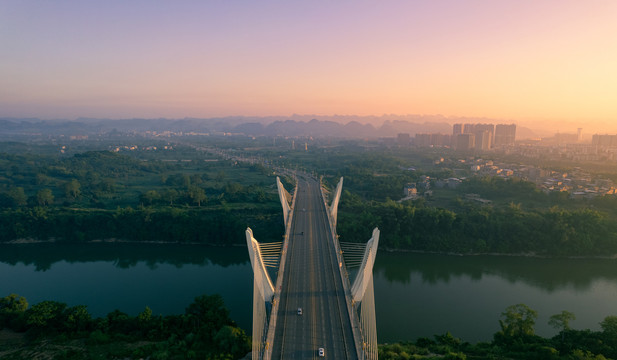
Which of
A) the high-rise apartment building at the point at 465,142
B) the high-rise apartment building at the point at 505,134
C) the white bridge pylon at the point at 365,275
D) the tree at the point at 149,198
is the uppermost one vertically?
the high-rise apartment building at the point at 505,134

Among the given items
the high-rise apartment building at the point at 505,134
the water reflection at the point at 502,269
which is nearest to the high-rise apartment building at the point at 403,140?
the high-rise apartment building at the point at 505,134

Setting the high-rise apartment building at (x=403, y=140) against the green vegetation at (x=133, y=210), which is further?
the high-rise apartment building at (x=403, y=140)

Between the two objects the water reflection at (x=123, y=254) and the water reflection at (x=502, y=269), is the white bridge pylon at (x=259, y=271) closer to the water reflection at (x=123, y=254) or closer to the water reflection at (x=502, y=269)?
the water reflection at (x=502, y=269)

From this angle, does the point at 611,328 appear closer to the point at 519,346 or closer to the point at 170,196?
the point at 519,346

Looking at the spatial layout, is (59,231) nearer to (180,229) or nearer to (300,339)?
(180,229)

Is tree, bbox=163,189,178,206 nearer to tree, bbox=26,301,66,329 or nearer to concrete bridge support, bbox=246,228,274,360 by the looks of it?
tree, bbox=26,301,66,329
